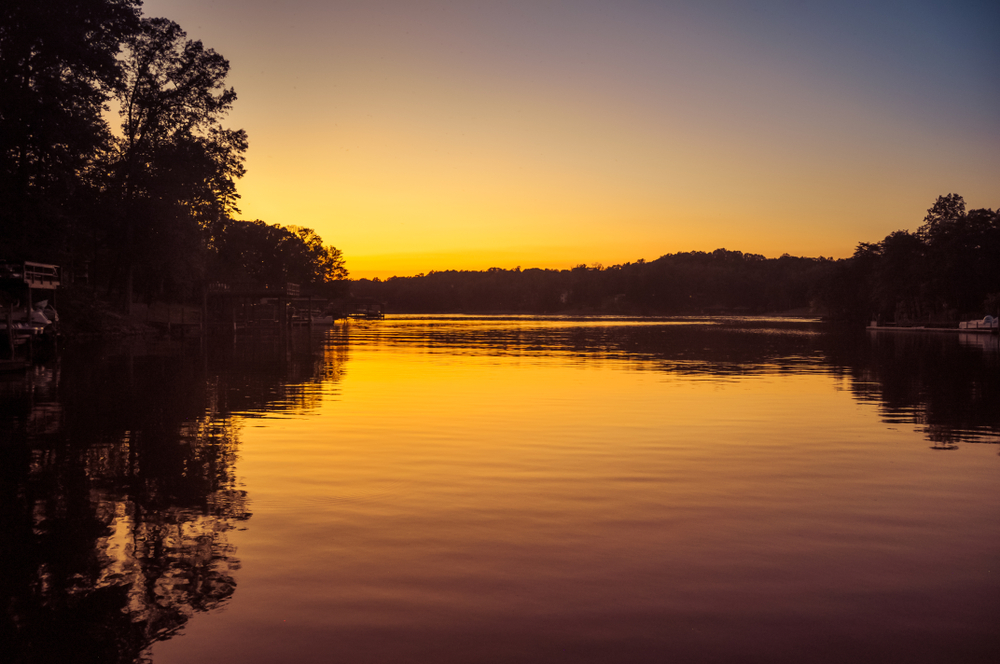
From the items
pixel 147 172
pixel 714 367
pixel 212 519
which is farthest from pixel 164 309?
pixel 212 519

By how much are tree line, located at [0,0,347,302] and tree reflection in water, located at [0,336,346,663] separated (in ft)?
91.0

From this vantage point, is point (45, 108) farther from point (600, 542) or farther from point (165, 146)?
point (600, 542)

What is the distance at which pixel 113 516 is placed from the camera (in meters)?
9.62

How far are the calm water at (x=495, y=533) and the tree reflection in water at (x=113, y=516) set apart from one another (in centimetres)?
4

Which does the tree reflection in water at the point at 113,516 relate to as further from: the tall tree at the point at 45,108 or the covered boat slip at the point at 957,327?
the covered boat slip at the point at 957,327

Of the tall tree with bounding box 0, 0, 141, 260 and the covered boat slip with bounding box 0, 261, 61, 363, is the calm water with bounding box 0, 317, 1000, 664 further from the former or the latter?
the tall tree with bounding box 0, 0, 141, 260

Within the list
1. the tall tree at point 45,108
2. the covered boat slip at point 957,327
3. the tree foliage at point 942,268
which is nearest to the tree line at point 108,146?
the tall tree at point 45,108

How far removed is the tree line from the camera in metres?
44.7

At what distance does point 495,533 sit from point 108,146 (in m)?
57.8

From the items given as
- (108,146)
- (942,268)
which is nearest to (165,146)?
(108,146)

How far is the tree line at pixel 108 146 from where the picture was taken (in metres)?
44.7

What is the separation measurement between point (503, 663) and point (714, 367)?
32114 millimetres

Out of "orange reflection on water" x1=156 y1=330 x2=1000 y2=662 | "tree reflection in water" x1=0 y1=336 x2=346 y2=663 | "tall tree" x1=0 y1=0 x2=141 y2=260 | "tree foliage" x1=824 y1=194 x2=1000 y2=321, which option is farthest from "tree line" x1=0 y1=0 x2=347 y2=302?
"tree foliage" x1=824 y1=194 x2=1000 y2=321

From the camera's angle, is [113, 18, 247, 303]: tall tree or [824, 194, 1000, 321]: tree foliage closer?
[113, 18, 247, 303]: tall tree
